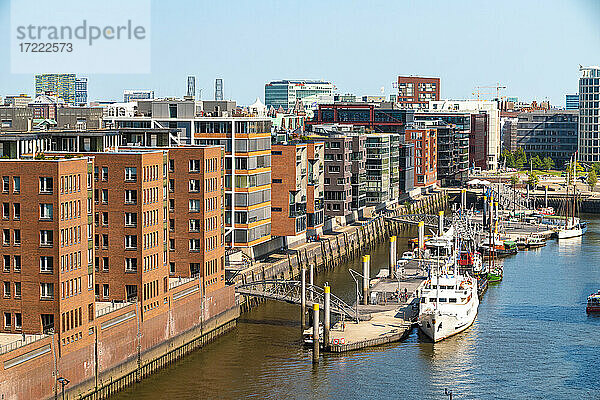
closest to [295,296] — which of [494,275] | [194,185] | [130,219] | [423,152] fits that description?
[194,185]

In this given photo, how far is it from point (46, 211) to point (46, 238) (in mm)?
1345

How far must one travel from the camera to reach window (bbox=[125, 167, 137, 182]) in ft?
213

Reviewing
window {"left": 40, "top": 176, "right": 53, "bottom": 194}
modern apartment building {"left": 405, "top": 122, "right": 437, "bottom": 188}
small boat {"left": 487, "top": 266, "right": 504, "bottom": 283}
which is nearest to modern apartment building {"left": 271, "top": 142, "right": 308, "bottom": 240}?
small boat {"left": 487, "top": 266, "right": 504, "bottom": 283}

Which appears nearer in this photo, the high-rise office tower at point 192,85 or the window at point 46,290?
the window at point 46,290

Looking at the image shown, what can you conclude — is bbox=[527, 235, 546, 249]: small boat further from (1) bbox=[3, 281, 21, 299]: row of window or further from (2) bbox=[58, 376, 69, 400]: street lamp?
(2) bbox=[58, 376, 69, 400]: street lamp

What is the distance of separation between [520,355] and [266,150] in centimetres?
3274

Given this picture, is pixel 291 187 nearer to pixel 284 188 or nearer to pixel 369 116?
pixel 284 188

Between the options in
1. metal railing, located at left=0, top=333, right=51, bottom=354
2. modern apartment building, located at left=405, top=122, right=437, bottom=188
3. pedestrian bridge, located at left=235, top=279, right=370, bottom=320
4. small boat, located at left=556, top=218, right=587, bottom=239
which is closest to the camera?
metal railing, located at left=0, top=333, right=51, bottom=354

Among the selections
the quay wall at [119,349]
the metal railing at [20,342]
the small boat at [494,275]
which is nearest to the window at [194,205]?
the quay wall at [119,349]

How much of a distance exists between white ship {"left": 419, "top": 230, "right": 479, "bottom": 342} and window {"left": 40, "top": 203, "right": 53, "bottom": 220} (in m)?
28.1

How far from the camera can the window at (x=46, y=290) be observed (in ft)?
183

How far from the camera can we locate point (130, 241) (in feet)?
215

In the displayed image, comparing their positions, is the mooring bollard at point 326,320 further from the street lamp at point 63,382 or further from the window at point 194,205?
the street lamp at point 63,382

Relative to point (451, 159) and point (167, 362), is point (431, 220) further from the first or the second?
point (167, 362)
